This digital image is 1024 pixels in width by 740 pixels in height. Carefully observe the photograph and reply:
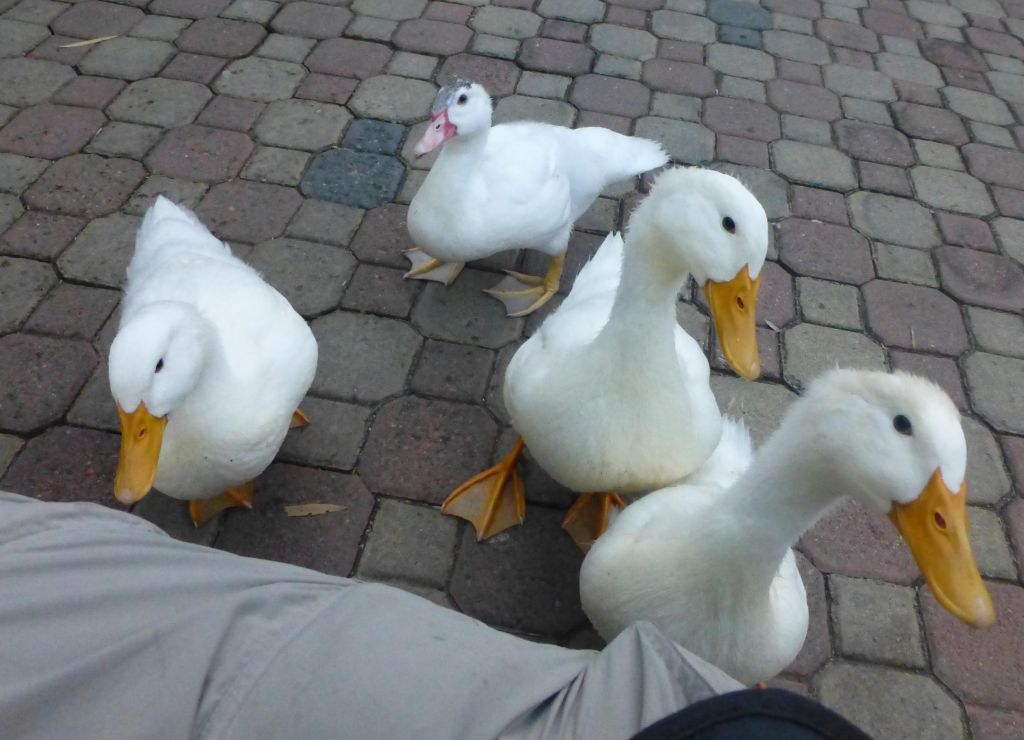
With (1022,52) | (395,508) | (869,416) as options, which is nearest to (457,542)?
(395,508)

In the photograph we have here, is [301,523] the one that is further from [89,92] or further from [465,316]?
[89,92]

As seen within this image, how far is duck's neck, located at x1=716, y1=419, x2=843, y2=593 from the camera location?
126 centimetres

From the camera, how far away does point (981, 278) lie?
296cm

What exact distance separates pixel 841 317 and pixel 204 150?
101 inches

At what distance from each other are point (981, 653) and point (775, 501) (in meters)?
1.10

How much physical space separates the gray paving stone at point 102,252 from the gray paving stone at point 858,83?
3.31 meters

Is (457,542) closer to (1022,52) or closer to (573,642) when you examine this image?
(573,642)

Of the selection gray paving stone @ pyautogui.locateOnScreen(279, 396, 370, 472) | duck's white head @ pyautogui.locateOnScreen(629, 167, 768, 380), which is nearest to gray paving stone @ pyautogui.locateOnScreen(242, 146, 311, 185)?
gray paving stone @ pyautogui.locateOnScreen(279, 396, 370, 472)

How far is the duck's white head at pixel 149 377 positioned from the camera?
154 cm

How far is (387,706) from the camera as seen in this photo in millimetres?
946

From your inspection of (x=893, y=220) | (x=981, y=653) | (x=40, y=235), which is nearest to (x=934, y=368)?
(x=893, y=220)

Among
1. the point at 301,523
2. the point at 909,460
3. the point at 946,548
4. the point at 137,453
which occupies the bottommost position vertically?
the point at 301,523

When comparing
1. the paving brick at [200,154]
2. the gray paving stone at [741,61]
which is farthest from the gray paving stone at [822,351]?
the paving brick at [200,154]

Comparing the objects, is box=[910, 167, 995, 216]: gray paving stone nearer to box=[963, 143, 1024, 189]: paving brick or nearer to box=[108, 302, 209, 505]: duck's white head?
box=[963, 143, 1024, 189]: paving brick
